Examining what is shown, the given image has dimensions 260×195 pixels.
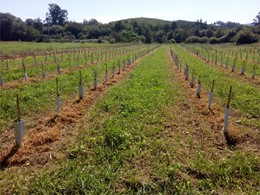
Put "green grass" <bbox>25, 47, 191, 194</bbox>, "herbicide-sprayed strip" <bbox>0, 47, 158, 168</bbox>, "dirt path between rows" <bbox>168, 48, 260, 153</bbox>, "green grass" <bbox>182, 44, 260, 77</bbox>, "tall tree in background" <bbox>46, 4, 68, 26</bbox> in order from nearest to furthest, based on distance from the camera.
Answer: "green grass" <bbox>25, 47, 191, 194</bbox>, "herbicide-sprayed strip" <bbox>0, 47, 158, 168</bbox>, "dirt path between rows" <bbox>168, 48, 260, 153</bbox>, "green grass" <bbox>182, 44, 260, 77</bbox>, "tall tree in background" <bbox>46, 4, 68, 26</bbox>

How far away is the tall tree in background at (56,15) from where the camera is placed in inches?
5679

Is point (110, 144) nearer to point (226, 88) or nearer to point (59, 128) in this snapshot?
point (59, 128)

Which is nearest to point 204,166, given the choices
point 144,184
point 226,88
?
point 144,184

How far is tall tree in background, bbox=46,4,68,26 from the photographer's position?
473 ft

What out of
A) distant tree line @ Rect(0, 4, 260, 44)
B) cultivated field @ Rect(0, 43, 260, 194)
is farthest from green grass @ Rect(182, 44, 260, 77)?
distant tree line @ Rect(0, 4, 260, 44)

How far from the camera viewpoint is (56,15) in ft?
477

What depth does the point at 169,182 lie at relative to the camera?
15.1ft

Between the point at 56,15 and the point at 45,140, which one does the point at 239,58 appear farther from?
the point at 56,15

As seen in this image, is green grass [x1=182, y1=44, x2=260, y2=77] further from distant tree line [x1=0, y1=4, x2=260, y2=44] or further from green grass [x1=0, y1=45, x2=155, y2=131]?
distant tree line [x1=0, y1=4, x2=260, y2=44]

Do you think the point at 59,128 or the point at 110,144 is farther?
the point at 59,128

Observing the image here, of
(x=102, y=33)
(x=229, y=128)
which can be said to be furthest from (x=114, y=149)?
(x=102, y=33)

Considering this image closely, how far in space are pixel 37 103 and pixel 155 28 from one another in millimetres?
150500

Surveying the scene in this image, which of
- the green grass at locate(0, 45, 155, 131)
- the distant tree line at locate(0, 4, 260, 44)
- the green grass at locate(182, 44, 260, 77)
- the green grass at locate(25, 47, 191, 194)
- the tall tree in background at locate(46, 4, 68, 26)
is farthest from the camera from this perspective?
the tall tree in background at locate(46, 4, 68, 26)

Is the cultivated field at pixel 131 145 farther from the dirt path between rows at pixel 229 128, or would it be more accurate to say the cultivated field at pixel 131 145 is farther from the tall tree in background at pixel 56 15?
the tall tree in background at pixel 56 15
